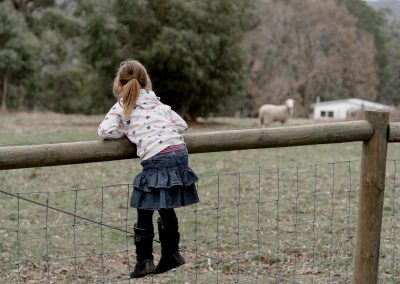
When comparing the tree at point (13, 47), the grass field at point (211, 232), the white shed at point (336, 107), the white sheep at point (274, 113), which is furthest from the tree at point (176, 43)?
the white shed at point (336, 107)

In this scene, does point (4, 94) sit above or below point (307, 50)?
below

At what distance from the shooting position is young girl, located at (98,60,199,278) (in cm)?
353

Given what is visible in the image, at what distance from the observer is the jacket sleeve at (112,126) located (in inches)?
136

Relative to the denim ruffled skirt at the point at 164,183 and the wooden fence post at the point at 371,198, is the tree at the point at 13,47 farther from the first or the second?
the denim ruffled skirt at the point at 164,183

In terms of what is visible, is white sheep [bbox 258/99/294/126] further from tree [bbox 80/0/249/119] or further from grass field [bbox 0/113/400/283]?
grass field [bbox 0/113/400/283]

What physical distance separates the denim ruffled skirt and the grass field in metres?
0.32

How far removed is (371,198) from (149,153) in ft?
5.39

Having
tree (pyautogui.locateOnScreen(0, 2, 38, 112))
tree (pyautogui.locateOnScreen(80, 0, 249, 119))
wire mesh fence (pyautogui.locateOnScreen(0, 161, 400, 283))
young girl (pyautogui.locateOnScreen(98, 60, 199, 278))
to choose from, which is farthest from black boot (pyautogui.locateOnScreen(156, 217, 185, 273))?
tree (pyautogui.locateOnScreen(0, 2, 38, 112))

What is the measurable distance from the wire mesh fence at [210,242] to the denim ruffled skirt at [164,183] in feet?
1.13

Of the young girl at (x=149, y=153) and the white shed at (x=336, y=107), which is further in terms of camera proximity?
the white shed at (x=336, y=107)

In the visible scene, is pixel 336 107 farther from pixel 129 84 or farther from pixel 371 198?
pixel 129 84

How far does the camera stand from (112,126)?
3.48 meters

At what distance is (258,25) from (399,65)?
16576 mm

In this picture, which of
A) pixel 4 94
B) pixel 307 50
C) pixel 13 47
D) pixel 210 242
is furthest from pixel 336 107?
pixel 210 242
